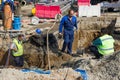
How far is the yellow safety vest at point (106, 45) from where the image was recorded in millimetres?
10914

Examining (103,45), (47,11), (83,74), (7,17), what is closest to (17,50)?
(103,45)

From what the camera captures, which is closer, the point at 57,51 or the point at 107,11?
the point at 57,51

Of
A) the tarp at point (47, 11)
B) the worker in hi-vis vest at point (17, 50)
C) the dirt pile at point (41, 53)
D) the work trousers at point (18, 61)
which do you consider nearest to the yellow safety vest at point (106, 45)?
the worker in hi-vis vest at point (17, 50)

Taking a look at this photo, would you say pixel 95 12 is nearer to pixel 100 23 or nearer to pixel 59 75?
pixel 100 23

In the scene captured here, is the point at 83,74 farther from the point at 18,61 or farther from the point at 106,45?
the point at 18,61

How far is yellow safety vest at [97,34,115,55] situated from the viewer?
35.8 feet

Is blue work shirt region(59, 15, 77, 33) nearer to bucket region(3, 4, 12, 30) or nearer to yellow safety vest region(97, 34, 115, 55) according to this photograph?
yellow safety vest region(97, 34, 115, 55)

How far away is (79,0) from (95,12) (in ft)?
9.34

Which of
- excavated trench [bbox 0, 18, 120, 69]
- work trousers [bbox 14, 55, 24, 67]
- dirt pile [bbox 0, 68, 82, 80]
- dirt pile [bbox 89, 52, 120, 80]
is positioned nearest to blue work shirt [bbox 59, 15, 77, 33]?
excavated trench [bbox 0, 18, 120, 69]

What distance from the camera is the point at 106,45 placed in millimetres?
10930

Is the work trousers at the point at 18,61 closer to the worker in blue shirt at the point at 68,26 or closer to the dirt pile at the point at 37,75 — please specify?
the worker in blue shirt at the point at 68,26

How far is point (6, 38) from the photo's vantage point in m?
16.4

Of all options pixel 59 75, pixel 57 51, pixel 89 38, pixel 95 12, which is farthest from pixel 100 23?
pixel 59 75

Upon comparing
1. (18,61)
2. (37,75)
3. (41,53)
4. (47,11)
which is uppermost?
(37,75)
